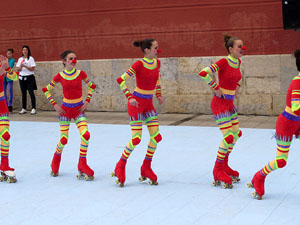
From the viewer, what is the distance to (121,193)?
6.59 metres

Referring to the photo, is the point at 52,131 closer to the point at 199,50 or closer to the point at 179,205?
the point at 199,50

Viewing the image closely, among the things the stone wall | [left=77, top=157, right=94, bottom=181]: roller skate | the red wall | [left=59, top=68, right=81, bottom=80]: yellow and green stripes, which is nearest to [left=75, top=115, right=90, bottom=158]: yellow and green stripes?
[left=77, top=157, right=94, bottom=181]: roller skate

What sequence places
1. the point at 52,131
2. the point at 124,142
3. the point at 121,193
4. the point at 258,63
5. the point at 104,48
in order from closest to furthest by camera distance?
the point at 121,193
the point at 124,142
the point at 52,131
the point at 258,63
the point at 104,48

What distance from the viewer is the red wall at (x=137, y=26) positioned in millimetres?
12391

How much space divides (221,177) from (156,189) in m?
0.85

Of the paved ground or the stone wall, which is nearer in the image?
the paved ground

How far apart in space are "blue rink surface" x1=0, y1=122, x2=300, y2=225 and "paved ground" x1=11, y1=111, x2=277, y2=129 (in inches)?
53.9

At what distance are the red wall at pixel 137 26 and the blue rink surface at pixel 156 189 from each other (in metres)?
3.24

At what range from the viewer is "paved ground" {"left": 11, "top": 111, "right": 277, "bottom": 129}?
A: 459 inches

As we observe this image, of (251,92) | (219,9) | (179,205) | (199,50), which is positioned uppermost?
(219,9)

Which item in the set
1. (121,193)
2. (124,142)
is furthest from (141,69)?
(124,142)

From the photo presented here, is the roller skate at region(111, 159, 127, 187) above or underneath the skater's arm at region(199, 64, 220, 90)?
underneath

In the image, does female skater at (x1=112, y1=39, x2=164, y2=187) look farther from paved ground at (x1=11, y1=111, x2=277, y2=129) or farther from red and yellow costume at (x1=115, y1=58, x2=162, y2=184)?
paved ground at (x1=11, y1=111, x2=277, y2=129)

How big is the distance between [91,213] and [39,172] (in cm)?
236
